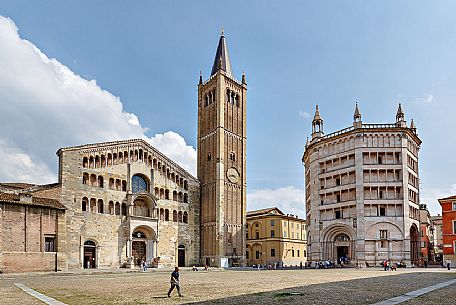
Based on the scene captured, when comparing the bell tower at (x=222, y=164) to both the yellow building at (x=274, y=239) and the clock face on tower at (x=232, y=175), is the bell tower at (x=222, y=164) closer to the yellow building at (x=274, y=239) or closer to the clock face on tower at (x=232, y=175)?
the clock face on tower at (x=232, y=175)

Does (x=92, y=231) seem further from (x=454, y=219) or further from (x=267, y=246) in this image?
(x=454, y=219)

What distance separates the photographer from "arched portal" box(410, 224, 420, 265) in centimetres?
6188

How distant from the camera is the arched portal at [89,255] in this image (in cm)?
5241

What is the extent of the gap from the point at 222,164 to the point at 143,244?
52.0ft

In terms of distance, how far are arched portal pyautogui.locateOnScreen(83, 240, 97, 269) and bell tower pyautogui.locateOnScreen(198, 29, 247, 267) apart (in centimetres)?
1671

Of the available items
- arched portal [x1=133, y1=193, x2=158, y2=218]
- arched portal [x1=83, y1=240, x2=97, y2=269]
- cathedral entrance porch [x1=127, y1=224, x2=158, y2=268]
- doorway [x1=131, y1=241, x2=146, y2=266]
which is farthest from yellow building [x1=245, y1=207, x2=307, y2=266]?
arched portal [x1=83, y1=240, x2=97, y2=269]

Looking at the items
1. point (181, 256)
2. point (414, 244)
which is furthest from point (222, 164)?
point (414, 244)

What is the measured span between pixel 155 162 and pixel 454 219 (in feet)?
138

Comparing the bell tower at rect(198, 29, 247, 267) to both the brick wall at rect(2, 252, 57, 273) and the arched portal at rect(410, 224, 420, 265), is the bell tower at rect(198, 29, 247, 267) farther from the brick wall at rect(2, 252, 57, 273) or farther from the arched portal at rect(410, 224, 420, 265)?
the arched portal at rect(410, 224, 420, 265)

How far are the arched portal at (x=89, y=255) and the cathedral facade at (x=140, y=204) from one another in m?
0.12

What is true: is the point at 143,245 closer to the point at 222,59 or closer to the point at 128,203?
the point at 128,203

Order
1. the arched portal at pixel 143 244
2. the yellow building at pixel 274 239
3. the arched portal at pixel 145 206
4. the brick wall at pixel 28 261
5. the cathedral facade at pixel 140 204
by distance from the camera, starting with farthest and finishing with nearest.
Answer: the yellow building at pixel 274 239 < the arched portal at pixel 145 206 < the arched portal at pixel 143 244 < the cathedral facade at pixel 140 204 < the brick wall at pixel 28 261

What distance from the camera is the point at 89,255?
53.0 metres

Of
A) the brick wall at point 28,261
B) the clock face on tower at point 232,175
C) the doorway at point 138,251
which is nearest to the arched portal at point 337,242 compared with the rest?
the clock face on tower at point 232,175
